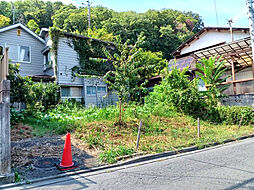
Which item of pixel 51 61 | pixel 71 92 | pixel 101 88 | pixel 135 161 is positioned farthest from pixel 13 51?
pixel 135 161

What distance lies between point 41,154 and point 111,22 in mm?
33708

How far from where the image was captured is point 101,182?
14.7 feet

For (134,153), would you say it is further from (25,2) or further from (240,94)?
(25,2)

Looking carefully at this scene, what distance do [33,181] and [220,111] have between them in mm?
10286

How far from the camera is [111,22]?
120ft

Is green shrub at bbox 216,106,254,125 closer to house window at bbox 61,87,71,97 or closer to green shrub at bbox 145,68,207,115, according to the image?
green shrub at bbox 145,68,207,115

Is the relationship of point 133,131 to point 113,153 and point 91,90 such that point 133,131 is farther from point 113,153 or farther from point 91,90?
point 91,90

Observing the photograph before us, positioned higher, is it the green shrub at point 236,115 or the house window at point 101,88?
the house window at point 101,88

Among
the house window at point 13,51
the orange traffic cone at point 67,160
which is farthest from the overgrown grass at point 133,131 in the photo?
the house window at point 13,51

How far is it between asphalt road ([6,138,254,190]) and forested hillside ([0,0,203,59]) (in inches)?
1142

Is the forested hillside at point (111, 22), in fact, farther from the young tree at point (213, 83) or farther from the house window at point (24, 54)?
the young tree at point (213, 83)

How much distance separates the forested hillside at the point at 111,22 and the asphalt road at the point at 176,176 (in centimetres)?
2901

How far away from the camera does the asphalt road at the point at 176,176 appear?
4.16 m

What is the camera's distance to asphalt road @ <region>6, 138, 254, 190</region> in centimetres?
416
